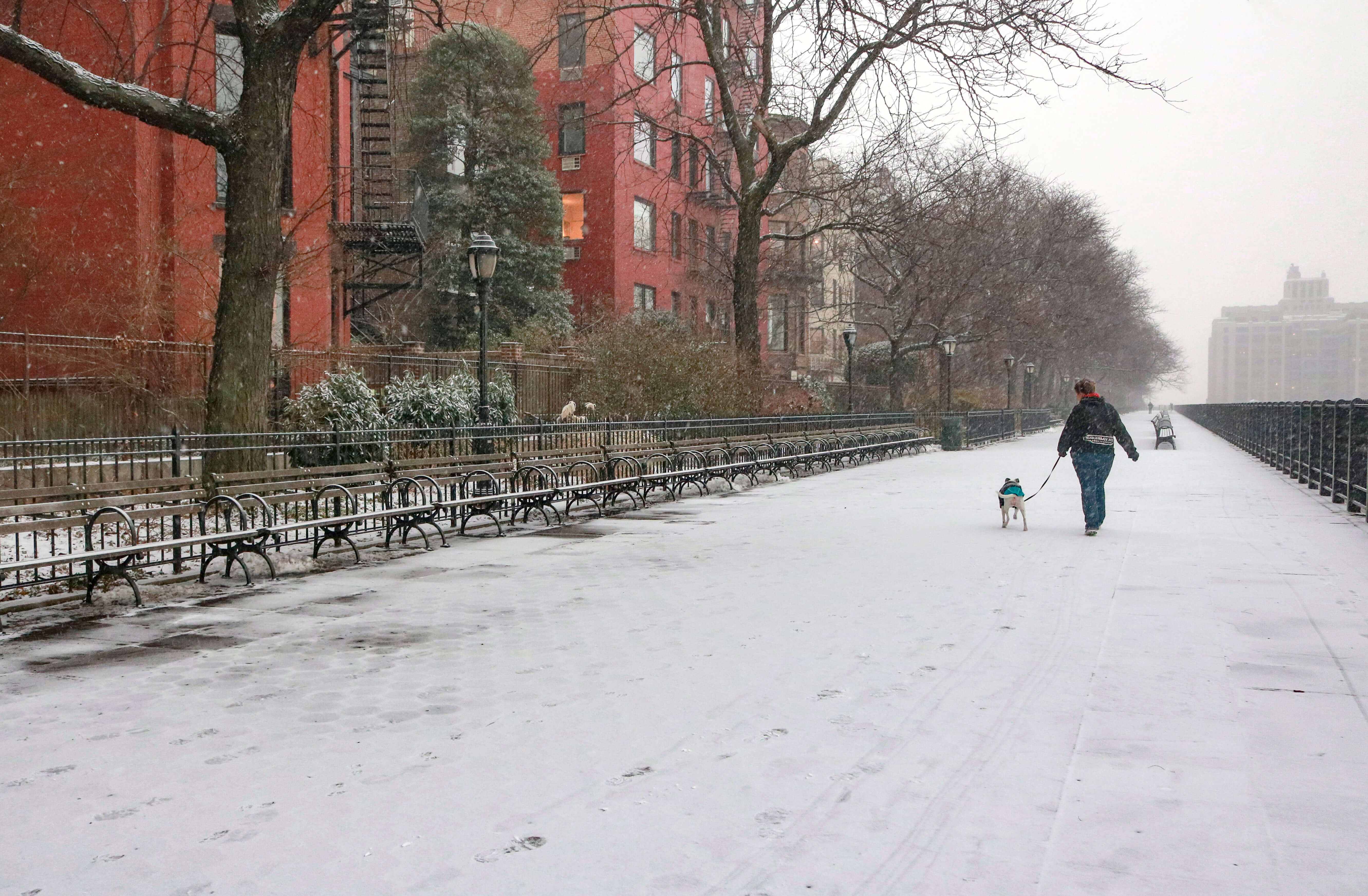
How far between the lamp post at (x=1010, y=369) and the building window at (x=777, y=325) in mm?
10144

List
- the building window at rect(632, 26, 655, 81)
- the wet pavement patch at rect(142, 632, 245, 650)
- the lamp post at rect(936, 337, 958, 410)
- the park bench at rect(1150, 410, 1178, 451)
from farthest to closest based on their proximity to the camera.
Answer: the lamp post at rect(936, 337, 958, 410)
the building window at rect(632, 26, 655, 81)
the park bench at rect(1150, 410, 1178, 451)
the wet pavement patch at rect(142, 632, 245, 650)

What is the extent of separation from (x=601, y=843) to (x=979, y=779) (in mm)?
1566

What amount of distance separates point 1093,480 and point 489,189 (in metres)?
30.3

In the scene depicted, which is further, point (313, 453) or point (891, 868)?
point (313, 453)

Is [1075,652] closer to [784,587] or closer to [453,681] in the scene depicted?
[784,587]

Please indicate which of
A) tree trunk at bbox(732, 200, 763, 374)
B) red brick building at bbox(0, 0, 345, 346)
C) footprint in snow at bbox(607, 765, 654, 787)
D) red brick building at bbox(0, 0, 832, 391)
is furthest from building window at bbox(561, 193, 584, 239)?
footprint in snow at bbox(607, 765, 654, 787)

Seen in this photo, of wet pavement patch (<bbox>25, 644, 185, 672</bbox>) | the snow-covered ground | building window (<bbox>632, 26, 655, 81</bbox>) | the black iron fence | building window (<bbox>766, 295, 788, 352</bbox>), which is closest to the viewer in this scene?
the snow-covered ground

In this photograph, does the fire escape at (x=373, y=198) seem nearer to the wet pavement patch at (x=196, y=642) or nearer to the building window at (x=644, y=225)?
the building window at (x=644, y=225)

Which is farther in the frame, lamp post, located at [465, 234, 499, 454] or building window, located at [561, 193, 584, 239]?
building window, located at [561, 193, 584, 239]

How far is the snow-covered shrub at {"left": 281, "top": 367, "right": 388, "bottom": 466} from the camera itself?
55.7ft

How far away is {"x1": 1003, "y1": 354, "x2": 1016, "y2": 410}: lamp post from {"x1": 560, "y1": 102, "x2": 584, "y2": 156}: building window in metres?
21.2

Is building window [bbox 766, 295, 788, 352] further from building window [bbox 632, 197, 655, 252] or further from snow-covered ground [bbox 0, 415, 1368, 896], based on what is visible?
snow-covered ground [bbox 0, 415, 1368, 896]

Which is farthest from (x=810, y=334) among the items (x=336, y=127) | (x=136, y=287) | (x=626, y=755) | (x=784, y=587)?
(x=626, y=755)

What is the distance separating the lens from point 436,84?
40062 millimetres
